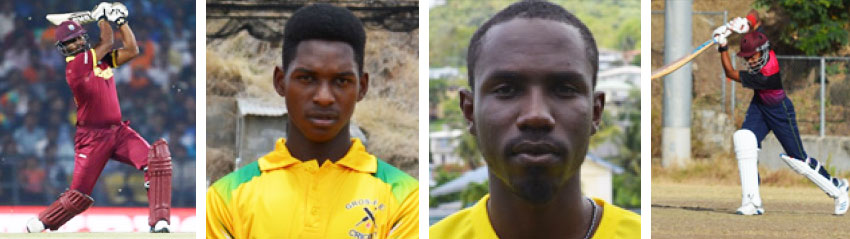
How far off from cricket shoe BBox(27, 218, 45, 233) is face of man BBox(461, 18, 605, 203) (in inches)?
142

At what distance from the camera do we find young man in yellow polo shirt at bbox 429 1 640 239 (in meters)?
3.78

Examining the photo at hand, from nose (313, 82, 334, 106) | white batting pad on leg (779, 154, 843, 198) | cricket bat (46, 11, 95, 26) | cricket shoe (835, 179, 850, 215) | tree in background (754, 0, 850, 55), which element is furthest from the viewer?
tree in background (754, 0, 850, 55)

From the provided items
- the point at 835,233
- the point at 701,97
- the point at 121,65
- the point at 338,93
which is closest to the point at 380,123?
the point at 338,93

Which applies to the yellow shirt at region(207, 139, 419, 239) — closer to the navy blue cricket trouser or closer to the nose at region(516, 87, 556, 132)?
the nose at region(516, 87, 556, 132)

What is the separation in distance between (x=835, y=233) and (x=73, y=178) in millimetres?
5287

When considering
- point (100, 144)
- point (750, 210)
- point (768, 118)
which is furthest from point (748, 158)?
point (100, 144)

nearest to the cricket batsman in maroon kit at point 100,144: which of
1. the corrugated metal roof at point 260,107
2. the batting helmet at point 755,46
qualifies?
the corrugated metal roof at point 260,107

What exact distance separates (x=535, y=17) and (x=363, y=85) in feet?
2.54

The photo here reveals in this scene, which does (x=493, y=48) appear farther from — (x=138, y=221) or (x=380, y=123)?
(x=138, y=221)

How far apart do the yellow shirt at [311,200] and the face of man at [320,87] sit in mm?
121

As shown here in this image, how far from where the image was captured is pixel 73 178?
6.86 meters

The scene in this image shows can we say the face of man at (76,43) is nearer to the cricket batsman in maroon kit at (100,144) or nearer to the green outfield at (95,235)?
the cricket batsman in maroon kit at (100,144)

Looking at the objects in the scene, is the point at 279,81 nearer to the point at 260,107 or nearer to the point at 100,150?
the point at 260,107

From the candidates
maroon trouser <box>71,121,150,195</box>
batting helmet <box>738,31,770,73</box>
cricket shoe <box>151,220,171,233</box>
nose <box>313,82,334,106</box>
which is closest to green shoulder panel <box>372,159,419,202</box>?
nose <box>313,82,334,106</box>
